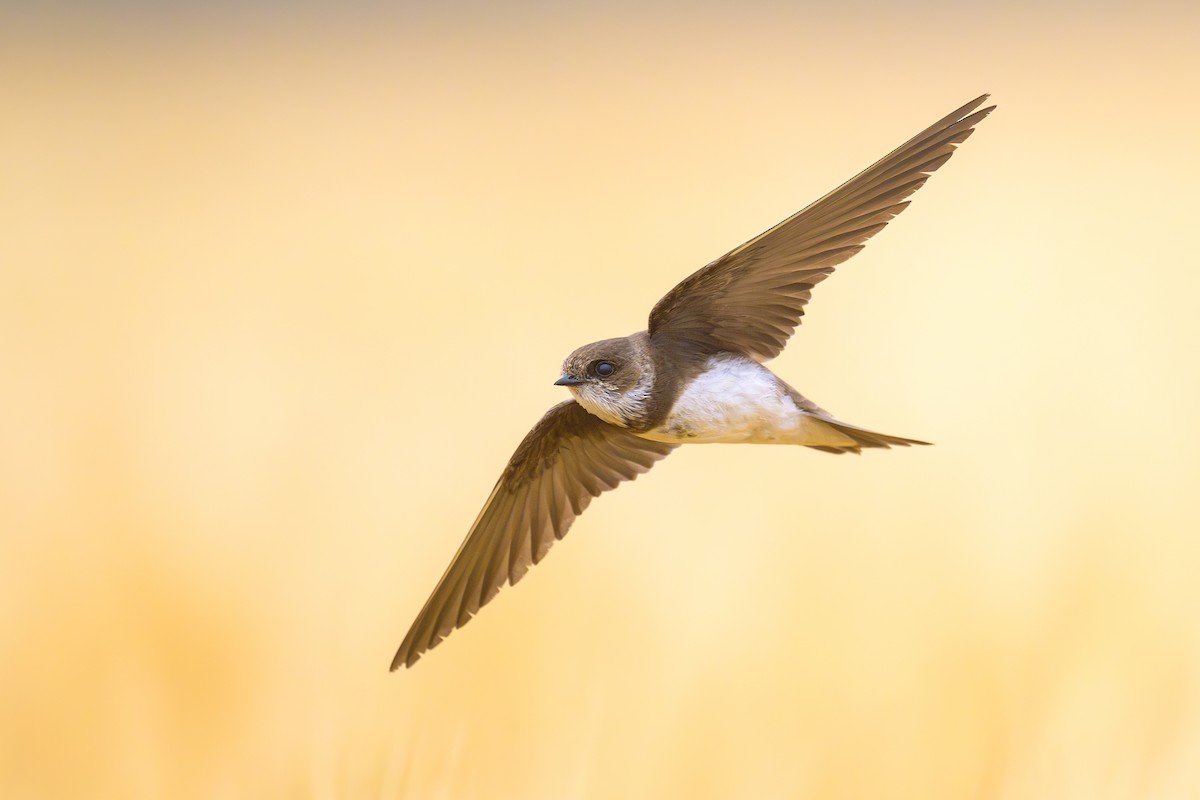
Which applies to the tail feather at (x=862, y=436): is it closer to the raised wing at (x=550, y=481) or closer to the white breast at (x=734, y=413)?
the white breast at (x=734, y=413)

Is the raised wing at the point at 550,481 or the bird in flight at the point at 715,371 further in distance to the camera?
the raised wing at the point at 550,481

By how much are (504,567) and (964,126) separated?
0.66 metres

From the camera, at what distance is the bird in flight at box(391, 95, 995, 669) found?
3.47ft

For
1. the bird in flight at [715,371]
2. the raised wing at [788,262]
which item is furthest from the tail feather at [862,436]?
the raised wing at [788,262]

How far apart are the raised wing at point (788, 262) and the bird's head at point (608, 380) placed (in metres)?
0.07

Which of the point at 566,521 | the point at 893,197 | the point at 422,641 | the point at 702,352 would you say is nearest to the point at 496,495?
the point at 566,521

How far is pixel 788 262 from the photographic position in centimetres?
116

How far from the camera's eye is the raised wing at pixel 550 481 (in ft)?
4.23

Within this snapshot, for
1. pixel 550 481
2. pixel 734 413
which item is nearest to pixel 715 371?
pixel 734 413

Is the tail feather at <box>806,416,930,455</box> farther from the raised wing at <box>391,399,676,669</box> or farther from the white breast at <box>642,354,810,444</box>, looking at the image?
the raised wing at <box>391,399,676,669</box>

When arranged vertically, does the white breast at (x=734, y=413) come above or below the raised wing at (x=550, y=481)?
above

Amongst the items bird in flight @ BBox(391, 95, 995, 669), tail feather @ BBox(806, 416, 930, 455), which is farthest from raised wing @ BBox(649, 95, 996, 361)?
tail feather @ BBox(806, 416, 930, 455)

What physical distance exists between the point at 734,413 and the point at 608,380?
0.13 metres

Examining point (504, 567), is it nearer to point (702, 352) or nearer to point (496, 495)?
point (496, 495)
